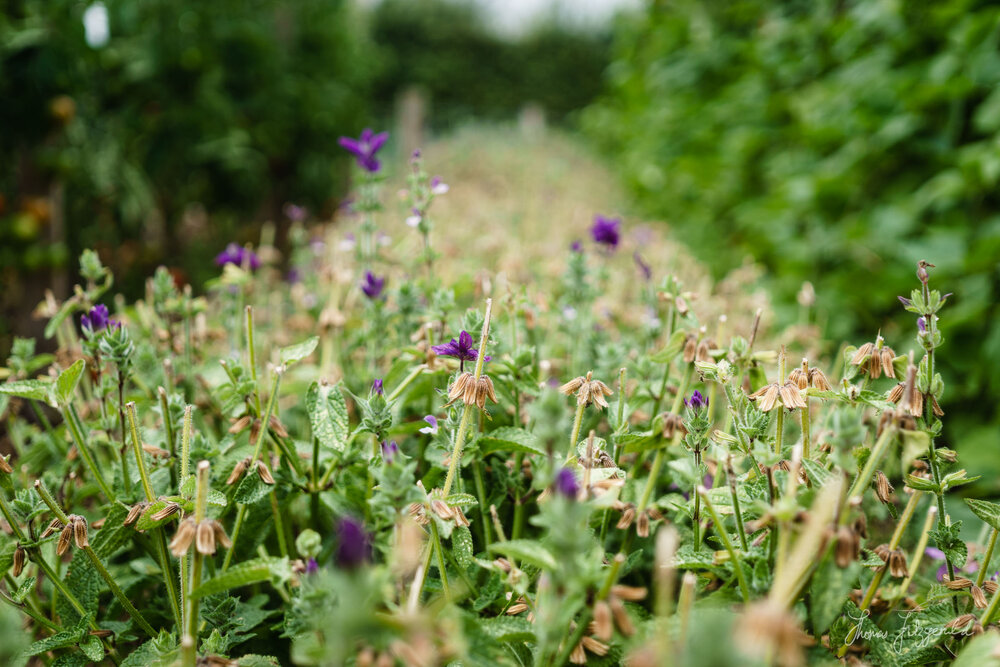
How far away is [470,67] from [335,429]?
54.7 ft

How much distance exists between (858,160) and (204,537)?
2701 mm

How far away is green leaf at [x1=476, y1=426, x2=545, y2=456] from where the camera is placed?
0.82 meters

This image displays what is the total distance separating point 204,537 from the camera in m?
0.60

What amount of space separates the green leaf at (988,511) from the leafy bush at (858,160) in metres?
1.18

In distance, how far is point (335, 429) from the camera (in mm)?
810

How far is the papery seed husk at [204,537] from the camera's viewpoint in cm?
59

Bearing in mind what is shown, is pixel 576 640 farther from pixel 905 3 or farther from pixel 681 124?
pixel 681 124

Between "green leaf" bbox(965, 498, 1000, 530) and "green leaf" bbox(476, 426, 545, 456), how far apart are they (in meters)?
0.52

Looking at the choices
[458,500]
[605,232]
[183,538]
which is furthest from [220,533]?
[605,232]

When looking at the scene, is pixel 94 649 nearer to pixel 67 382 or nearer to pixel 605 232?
pixel 67 382

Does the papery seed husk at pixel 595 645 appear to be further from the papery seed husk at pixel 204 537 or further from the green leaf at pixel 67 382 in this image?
the green leaf at pixel 67 382

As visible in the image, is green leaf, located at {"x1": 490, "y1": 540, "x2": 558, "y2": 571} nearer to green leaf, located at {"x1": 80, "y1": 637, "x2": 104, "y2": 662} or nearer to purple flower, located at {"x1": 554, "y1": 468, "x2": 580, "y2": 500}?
purple flower, located at {"x1": 554, "y1": 468, "x2": 580, "y2": 500}

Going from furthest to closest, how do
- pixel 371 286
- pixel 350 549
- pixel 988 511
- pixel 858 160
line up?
pixel 858 160 < pixel 371 286 < pixel 988 511 < pixel 350 549

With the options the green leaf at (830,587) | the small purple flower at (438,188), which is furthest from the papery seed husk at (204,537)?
the small purple flower at (438,188)
